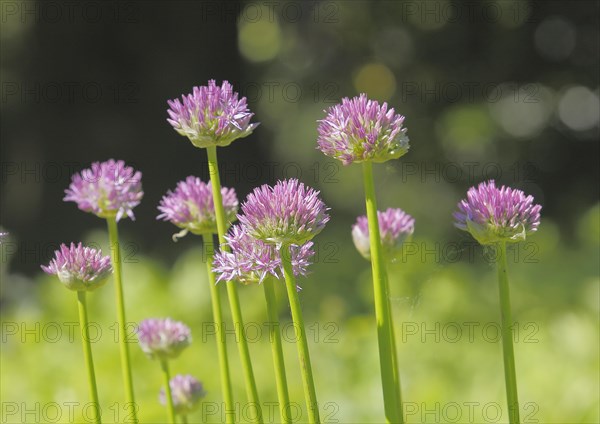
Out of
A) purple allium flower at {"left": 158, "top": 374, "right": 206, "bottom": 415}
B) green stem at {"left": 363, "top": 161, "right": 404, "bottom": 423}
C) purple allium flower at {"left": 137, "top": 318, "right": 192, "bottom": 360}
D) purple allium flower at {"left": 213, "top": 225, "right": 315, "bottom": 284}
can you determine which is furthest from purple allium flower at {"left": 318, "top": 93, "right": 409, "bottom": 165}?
purple allium flower at {"left": 158, "top": 374, "right": 206, "bottom": 415}

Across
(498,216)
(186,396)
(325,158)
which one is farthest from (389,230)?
(325,158)

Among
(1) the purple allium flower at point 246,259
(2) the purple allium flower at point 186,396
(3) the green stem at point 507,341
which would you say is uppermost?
(1) the purple allium flower at point 246,259

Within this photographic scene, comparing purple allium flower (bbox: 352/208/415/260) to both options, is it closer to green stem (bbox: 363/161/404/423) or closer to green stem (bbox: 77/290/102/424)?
green stem (bbox: 363/161/404/423)

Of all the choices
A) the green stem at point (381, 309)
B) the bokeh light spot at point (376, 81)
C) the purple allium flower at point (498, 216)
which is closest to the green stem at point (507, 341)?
the purple allium flower at point (498, 216)

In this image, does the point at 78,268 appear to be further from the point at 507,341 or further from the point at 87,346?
the point at 507,341

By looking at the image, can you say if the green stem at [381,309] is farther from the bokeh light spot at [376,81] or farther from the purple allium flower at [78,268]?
the bokeh light spot at [376,81]

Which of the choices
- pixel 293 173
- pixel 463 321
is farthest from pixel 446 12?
pixel 463 321
